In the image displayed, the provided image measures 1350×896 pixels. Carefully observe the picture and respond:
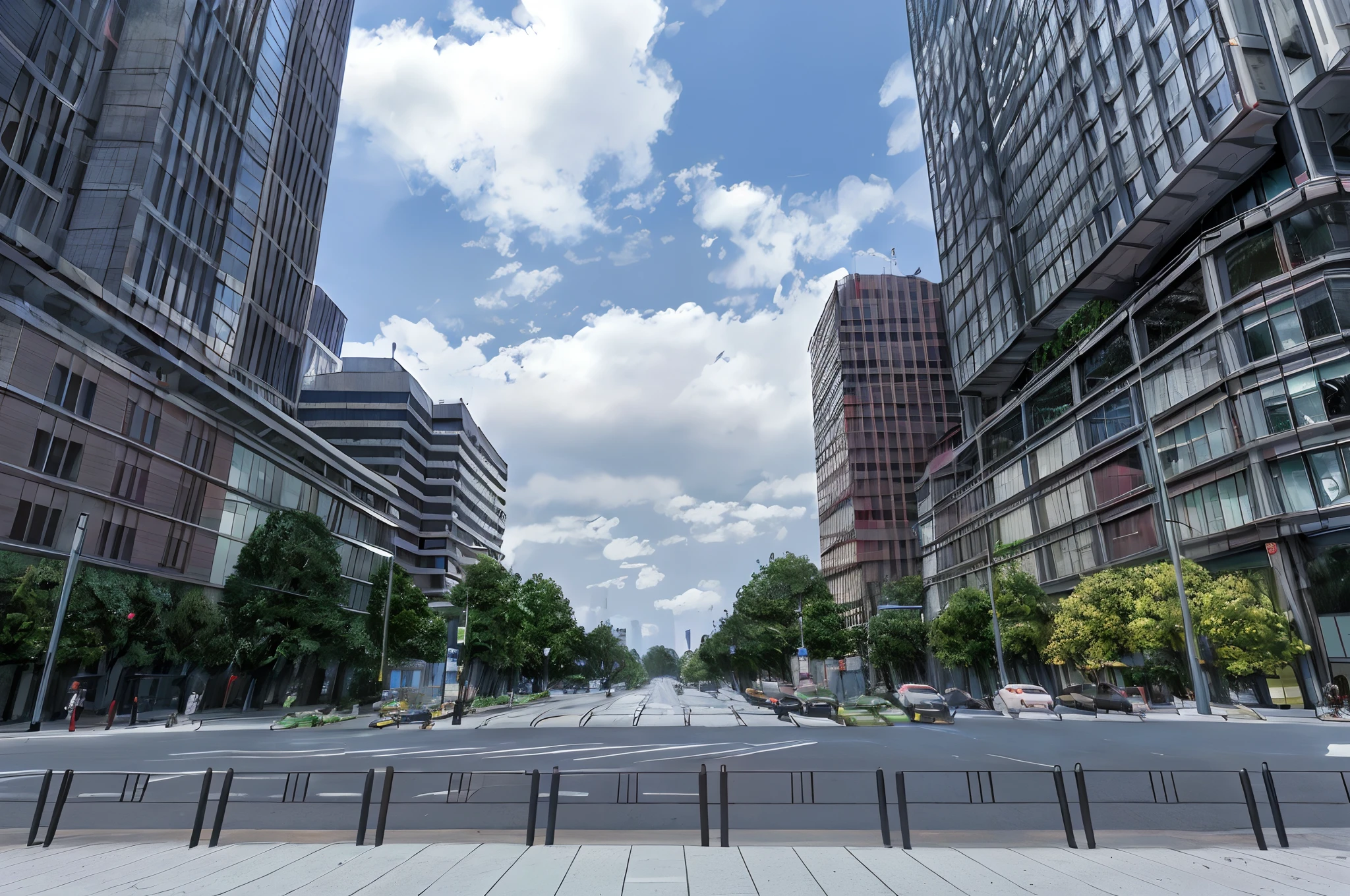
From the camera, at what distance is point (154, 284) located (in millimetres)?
53531

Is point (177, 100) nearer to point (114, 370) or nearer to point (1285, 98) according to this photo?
point (114, 370)

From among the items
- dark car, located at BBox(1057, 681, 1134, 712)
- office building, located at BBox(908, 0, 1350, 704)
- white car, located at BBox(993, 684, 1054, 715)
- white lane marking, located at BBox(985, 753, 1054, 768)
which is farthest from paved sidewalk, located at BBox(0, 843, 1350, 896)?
office building, located at BBox(908, 0, 1350, 704)

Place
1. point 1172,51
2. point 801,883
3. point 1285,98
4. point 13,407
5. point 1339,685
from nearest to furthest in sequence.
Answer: point 801,883 → point 1339,685 → point 13,407 → point 1285,98 → point 1172,51

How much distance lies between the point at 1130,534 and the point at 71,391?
65460 millimetres

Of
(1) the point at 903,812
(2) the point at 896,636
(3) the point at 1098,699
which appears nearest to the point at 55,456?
(1) the point at 903,812

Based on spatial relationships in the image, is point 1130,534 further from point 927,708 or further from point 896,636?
point 896,636

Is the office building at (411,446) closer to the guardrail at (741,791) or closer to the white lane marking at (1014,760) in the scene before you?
the guardrail at (741,791)

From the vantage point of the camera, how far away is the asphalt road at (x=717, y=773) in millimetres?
12734

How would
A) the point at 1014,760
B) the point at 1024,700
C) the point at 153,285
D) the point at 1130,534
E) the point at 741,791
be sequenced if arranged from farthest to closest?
1. the point at 153,285
2. the point at 1130,534
3. the point at 1024,700
4. the point at 1014,760
5. the point at 741,791

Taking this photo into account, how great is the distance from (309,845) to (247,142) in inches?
2922

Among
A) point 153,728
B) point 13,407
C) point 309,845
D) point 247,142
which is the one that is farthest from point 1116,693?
point 247,142

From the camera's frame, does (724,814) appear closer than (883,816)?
Yes

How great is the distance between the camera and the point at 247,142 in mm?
66875

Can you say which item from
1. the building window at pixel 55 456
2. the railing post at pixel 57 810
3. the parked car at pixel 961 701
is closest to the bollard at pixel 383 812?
the railing post at pixel 57 810
